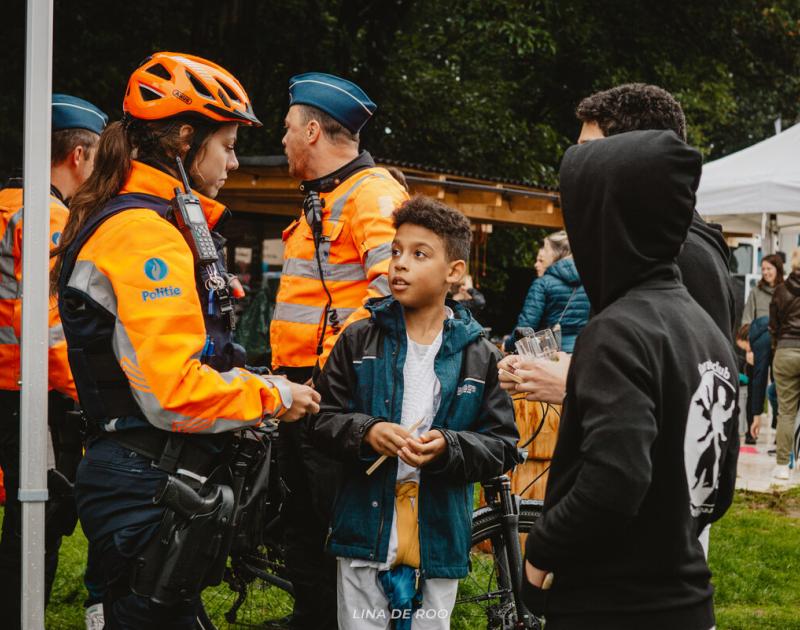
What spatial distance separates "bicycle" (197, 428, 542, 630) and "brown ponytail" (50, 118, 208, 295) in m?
1.05

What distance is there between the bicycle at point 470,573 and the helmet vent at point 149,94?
121cm

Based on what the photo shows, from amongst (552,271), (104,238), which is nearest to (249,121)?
(104,238)

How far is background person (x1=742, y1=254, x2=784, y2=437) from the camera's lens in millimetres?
12789

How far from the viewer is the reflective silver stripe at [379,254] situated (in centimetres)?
382

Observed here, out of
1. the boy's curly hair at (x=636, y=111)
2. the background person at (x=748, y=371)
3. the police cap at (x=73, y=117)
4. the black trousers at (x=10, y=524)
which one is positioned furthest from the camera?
the background person at (x=748, y=371)

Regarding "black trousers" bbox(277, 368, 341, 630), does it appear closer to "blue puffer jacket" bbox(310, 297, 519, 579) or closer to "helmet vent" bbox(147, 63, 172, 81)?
"blue puffer jacket" bbox(310, 297, 519, 579)

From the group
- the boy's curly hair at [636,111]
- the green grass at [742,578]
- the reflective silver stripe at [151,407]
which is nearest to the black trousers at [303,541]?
the green grass at [742,578]

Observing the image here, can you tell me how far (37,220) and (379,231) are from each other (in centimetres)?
129

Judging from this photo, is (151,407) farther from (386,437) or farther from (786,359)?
(786,359)

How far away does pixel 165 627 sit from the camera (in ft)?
9.39

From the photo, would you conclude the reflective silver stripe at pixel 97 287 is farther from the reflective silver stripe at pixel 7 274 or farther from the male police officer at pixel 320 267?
the reflective silver stripe at pixel 7 274

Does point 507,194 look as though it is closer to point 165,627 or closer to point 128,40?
point 128,40

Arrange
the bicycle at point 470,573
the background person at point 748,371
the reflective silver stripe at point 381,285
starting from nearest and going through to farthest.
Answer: the reflective silver stripe at point 381,285, the bicycle at point 470,573, the background person at point 748,371

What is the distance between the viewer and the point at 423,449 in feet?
10.9
